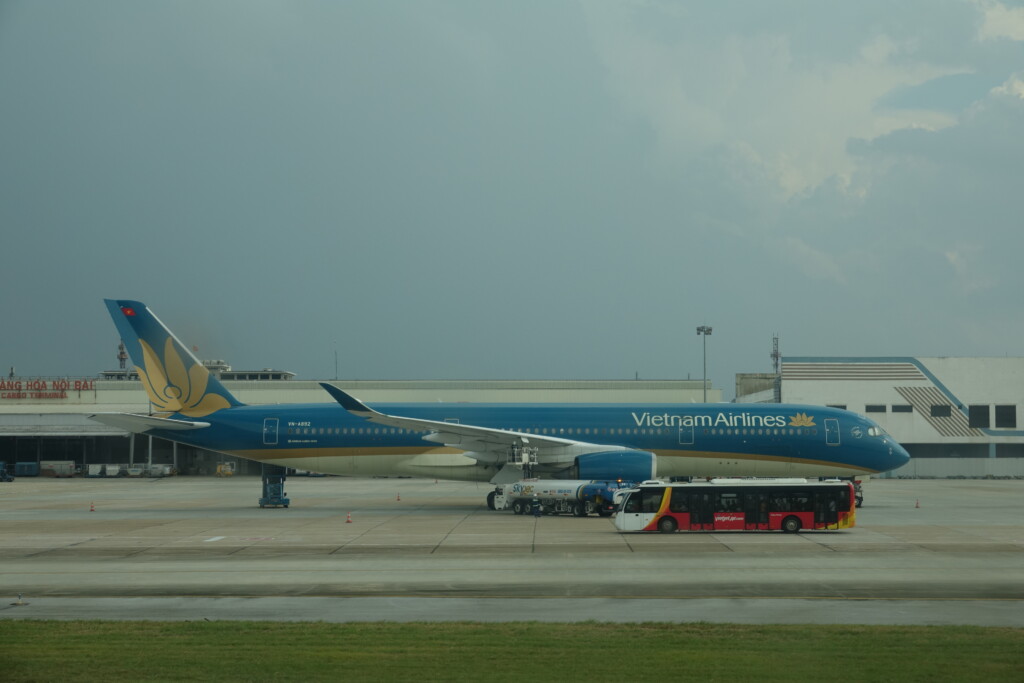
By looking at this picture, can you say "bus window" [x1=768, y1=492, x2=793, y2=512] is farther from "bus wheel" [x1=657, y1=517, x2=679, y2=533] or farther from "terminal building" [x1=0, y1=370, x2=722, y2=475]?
"terminal building" [x1=0, y1=370, x2=722, y2=475]

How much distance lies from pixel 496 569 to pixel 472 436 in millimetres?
18677

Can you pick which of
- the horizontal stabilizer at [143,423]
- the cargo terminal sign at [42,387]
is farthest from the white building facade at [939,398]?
the cargo terminal sign at [42,387]

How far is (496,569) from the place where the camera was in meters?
25.5

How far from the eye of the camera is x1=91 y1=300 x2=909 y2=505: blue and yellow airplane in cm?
4612

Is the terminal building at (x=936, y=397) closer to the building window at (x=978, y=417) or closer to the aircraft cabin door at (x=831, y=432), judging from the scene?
the building window at (x=978, y=417)

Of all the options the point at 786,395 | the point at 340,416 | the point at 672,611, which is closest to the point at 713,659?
the point at 672,611

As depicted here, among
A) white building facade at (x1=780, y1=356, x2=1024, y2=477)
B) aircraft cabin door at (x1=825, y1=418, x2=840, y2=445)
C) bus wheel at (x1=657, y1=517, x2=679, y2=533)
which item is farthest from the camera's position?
white building facade at (x1=780, y1=356, x2=1024, y2=477)

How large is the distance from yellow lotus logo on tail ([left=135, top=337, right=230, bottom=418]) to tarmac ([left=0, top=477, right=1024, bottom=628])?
583 cm

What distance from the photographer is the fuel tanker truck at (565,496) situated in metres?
41.4

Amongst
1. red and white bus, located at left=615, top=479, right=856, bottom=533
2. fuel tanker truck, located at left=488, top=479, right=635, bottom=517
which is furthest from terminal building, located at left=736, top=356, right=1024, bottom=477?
red and white bus, located at left=615, top=479, right=856, bottom=533

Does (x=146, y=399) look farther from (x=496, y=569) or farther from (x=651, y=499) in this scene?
(x=496, y=569)

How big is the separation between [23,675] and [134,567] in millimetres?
12627

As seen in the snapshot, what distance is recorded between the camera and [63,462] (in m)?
95.2

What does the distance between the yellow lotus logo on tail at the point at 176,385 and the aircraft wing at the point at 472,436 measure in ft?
28.0
